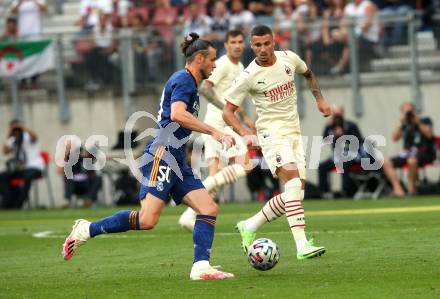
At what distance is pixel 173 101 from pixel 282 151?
6.94 ft

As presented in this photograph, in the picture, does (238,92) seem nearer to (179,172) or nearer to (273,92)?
(273,92)

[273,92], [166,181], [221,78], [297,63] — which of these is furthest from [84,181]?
[166,181]

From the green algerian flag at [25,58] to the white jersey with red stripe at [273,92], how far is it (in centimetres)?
1531

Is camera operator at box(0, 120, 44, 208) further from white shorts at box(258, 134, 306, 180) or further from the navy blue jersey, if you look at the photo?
the navy blue jersey

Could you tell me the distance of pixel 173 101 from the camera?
35.9ft

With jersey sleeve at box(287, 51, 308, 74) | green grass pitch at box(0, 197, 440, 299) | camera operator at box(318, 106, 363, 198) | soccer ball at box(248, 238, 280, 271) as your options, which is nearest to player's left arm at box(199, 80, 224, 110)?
green grass pitch at box(0, 197, 440, 299)

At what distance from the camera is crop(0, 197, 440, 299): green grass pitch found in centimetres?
991

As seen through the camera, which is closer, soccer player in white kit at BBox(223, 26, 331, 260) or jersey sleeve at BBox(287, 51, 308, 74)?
soccer player in white kit at BBox(223, 26, 331, 260)

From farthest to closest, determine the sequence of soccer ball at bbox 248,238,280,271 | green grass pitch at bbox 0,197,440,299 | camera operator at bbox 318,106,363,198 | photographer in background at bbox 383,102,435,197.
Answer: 1. camera operator at bbox 318,106,363,198
2. photographer in background at bbox 383,102,435,197
3. soccer ball at bbox 248,238,280,271
4. green grass pitch at bbox 0,197,440,299

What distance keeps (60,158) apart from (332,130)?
22.8 ft

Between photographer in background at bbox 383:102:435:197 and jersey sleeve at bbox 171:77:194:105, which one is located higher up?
jersey sleeve at bbox 171:77:194:105

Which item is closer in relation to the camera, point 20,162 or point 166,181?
point 166,181

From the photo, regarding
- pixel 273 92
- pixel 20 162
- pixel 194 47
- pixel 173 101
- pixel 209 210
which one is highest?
pixel 194 47

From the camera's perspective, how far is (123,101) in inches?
1069
